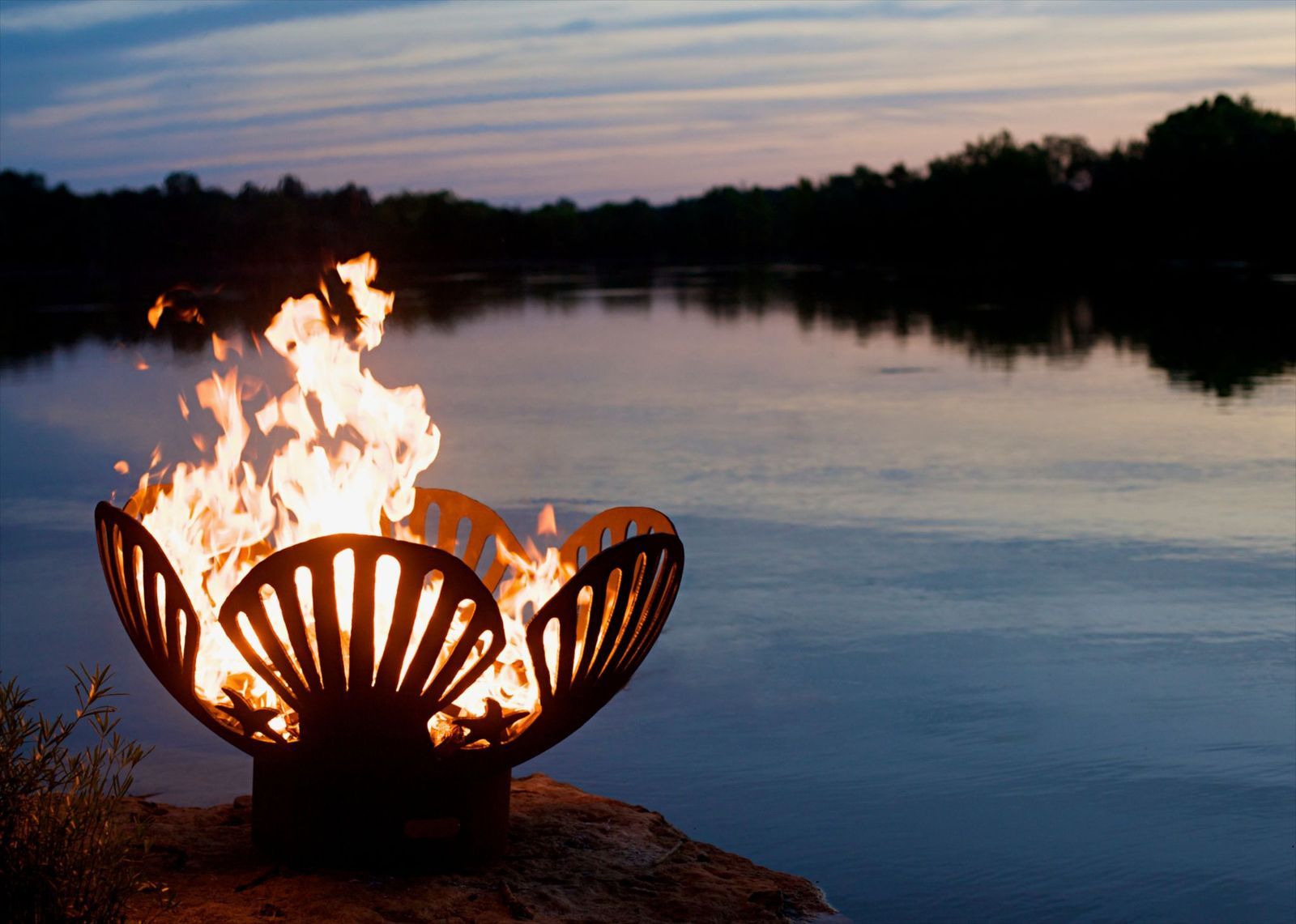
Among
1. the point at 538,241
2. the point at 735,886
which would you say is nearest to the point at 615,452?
the point at 735,886

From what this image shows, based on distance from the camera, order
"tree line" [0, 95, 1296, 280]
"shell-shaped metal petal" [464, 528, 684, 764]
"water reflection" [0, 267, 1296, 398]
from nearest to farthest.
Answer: "shell-shaped metal petal" [464, 528, 684, 764] → "water reflection" [0, 267, 1296, 398] → "tree line" [0, 95, 1296, 280]

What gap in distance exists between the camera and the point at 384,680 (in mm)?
3434

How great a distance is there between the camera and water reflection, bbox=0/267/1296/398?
62.0 ft

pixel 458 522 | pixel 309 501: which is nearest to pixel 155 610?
pixel 309 501

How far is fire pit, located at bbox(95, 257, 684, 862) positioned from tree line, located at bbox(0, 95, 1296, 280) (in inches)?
1128

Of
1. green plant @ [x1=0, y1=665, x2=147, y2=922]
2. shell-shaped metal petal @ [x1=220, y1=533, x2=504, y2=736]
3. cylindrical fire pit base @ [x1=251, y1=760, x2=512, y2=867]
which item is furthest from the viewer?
cylindrical fire pit base @ [x1=251, y1=760, x2=512, y2=867]

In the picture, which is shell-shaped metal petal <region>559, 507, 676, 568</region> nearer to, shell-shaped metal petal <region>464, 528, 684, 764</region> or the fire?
the fire

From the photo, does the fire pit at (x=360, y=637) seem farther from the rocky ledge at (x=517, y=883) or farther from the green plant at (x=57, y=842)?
the green plant at (x=57, y=842)

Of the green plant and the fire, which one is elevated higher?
the fire

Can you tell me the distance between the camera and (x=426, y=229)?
78.1 meters

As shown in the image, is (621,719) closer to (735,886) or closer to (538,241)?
(735,886)

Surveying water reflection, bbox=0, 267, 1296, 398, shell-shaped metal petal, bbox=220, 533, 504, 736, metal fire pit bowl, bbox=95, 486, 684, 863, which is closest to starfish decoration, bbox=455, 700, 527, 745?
metal fire pit bowl, bbox=95, 486, 684, 863

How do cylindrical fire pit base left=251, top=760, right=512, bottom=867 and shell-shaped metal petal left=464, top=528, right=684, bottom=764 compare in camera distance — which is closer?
shell-shaped metal petal left=464, top=528, right=684, bottom=764

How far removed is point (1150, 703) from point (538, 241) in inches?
3507
